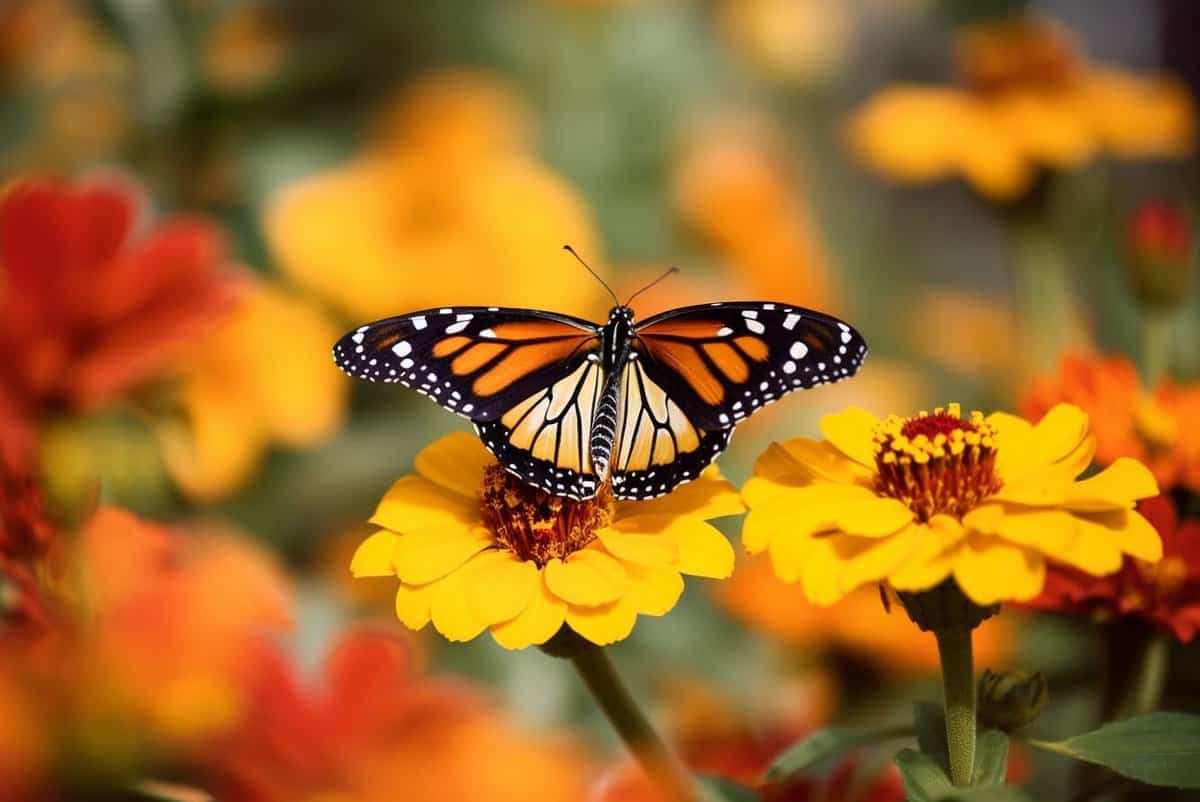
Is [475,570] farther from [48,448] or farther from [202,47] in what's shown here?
[202,47]

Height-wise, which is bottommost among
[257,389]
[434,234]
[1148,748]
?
[1148,748]

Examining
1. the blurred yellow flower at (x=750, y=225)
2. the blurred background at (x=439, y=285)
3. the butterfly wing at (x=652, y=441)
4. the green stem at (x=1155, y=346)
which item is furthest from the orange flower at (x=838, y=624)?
the blurred yellow flower at (x=750, y=225)

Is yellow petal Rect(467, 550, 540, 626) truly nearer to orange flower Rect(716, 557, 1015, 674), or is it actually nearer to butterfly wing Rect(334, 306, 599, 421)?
butterfly wing Rect(334, 306, 599, 421)

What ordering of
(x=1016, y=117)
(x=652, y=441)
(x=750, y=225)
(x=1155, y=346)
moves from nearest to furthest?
(x=652, y=441) < (x=1155, y=346) < (x=1016, y=117) < (x=750, y=225)

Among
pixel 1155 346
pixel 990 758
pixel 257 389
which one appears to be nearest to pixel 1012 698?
pixel 990 758

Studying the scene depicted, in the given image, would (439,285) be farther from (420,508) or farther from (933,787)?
(933,787)

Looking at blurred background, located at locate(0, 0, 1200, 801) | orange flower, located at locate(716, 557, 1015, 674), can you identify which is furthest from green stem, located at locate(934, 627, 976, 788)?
orange flower, located at locate(716, 557, 1015, 674)

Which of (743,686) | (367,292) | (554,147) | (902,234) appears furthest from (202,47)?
(902,234)

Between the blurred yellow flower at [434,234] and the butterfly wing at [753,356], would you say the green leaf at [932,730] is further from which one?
the blurred yellow flower at [434,234]
